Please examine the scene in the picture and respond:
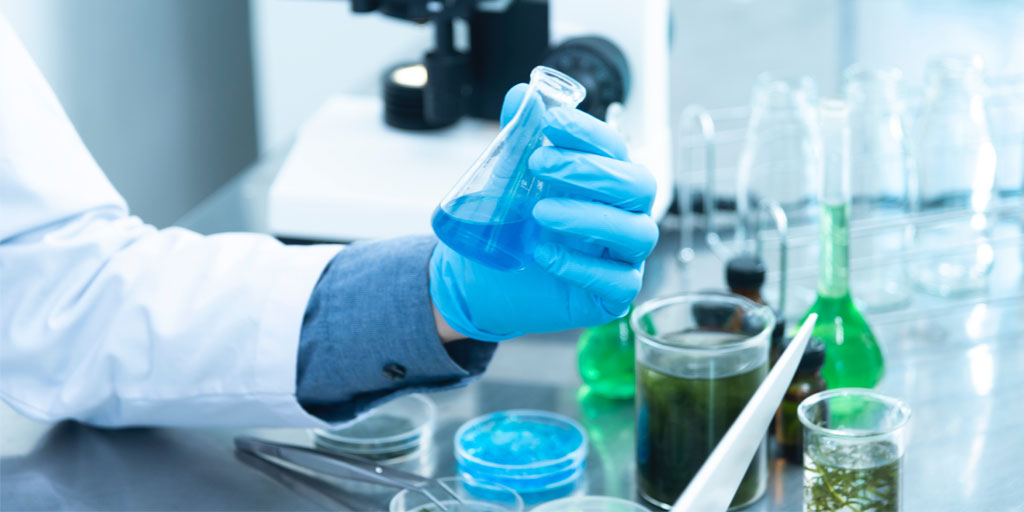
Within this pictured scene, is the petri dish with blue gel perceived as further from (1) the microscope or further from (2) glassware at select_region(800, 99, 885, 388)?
(1) the microscope

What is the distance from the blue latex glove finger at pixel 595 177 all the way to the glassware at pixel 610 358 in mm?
288

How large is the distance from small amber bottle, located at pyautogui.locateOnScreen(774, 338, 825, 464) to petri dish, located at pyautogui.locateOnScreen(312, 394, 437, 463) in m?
0.35

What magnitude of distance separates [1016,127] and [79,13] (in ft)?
6.88

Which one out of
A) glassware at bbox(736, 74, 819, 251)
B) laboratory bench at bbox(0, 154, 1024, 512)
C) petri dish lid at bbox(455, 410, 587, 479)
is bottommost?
laboratory bench at bbox(0, 154, 1024, 512)

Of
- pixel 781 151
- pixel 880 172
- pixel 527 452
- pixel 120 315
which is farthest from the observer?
pixel 880 172

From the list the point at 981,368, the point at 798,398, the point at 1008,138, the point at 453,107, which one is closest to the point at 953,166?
the point at 1008,138

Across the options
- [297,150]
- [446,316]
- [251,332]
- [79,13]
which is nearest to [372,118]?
[297,150]

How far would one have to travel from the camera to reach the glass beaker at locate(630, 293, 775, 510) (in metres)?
0.92

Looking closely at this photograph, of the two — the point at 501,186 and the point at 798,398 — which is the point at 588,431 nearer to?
the point at 798,398

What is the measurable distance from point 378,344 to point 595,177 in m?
0.33

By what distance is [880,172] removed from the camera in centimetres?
149

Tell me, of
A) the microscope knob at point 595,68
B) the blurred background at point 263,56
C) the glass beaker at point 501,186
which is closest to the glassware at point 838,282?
the glass beaker at point 501,186

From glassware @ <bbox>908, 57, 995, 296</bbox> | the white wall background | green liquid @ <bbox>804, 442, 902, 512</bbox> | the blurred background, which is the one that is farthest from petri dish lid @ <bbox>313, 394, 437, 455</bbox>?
the white wall background

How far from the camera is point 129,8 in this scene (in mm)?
2793
